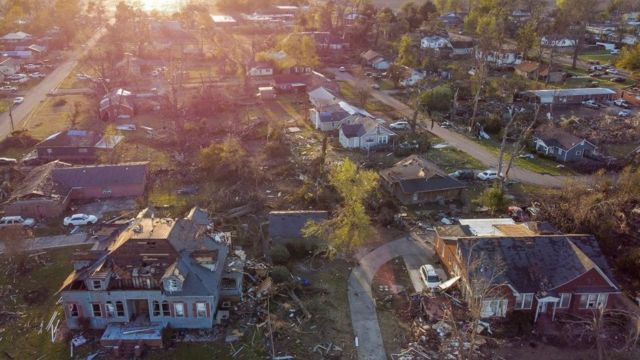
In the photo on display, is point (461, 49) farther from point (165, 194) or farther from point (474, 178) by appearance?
point (165, 194)

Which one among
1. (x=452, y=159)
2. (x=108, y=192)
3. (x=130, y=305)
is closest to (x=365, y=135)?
(x=452, y=159)

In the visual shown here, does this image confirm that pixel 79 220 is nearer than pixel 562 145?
Yes

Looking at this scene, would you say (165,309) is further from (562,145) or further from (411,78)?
(411,78)

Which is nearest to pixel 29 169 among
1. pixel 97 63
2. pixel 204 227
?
pixel 204 227

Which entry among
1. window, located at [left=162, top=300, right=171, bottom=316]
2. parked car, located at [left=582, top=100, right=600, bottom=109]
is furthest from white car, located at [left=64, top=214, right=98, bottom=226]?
parked car, located at [left=582, top=100, right=600, bottom=109]

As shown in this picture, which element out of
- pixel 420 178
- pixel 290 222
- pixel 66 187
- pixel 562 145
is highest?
pixel 420 178

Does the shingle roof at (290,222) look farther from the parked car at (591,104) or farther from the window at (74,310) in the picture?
the parked car at (591,104)
